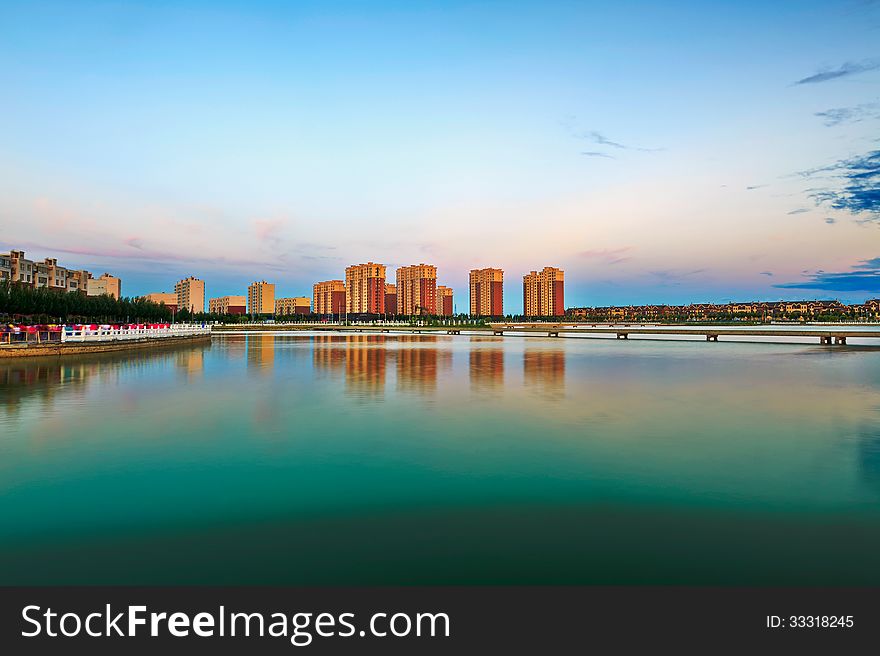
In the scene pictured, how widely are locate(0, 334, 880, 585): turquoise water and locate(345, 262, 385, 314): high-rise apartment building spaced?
168 metres

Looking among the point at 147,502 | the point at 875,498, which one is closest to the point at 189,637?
the point at 147,502

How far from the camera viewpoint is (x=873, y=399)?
15.7 metres

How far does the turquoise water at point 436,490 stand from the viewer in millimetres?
4684

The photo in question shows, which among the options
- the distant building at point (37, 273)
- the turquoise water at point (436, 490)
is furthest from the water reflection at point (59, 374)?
the distant building at point (37, 273)

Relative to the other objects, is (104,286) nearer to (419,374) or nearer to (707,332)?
(707,332)

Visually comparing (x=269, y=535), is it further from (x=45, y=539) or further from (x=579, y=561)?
(x=579, y=561)

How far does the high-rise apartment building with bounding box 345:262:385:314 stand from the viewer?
18200 centimetres

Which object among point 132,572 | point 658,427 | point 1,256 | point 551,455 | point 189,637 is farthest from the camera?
point 1,256

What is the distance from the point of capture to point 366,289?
599 feet

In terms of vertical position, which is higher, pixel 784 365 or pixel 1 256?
pixel 1 256

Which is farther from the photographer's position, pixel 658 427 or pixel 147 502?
pixel 658 427

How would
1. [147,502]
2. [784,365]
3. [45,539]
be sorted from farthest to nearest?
[784,365], [147,502], [45,539]

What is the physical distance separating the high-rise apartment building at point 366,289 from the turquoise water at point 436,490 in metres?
168

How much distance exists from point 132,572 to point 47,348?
30807 mm
